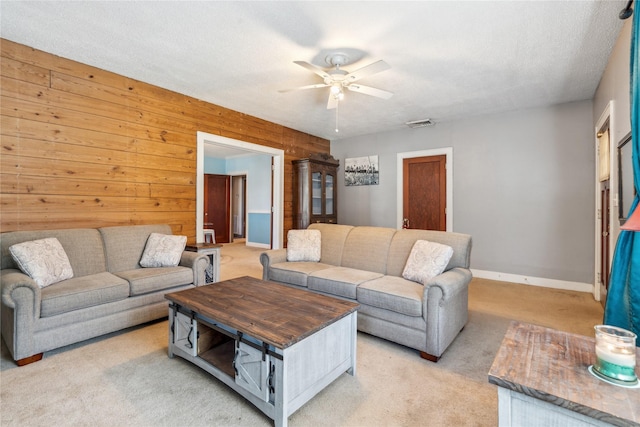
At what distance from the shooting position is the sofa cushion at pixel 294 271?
3030 millimetres

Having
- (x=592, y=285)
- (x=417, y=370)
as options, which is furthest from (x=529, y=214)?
(x=417, y=370)

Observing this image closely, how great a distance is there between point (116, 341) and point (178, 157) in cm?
225

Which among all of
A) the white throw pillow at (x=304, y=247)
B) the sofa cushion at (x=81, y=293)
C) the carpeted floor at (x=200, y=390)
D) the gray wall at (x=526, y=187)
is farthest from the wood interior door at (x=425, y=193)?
the sofa cushion at (x=81, y=293)

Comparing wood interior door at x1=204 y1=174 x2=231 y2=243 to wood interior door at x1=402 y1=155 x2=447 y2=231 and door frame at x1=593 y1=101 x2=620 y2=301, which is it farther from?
door frame at x1=593 y1=101 x2=620 y2=301

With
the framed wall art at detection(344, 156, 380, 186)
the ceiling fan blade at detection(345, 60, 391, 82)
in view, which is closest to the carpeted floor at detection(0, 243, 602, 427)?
the ceiling fan blade at detection(345, 60, 391, 82)

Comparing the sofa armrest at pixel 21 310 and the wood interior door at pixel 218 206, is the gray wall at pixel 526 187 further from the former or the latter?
the wood interior door at pixel 218 206

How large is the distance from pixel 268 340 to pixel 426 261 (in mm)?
1637

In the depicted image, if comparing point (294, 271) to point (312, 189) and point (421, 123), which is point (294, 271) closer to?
point (312, 189)

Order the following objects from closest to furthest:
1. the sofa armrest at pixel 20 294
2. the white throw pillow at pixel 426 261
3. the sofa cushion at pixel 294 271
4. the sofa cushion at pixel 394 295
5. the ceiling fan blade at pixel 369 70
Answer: the sofa armrest at pixel 20 294
the sofa cushion at pixel 394 295
the ceiling fan blade at pixel 369 70
the white throw pillow at pixel 426 261
the sofa cushion at pixel 294 271

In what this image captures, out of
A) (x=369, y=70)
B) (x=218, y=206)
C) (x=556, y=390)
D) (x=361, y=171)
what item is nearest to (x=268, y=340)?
(x=556, y=390)

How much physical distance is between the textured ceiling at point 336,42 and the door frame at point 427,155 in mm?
1222

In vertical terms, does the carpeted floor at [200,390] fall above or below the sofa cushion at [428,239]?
below

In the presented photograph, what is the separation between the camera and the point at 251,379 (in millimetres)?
1618

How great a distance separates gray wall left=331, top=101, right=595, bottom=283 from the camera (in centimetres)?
392
